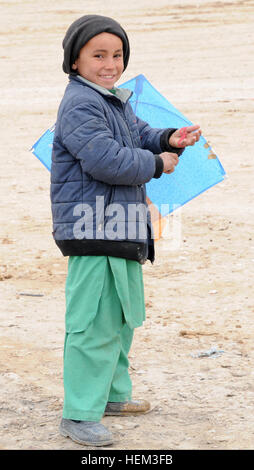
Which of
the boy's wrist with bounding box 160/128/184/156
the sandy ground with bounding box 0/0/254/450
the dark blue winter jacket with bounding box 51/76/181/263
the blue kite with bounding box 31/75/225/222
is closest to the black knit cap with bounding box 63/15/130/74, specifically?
the dark blue winter jacket with bounding box 51/76/181/263

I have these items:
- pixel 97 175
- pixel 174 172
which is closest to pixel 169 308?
pixel 174 172

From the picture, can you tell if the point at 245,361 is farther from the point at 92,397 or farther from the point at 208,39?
the point at 208,39

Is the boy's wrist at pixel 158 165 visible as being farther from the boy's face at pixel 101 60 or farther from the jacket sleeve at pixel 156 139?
the boy's face at pixel 101 60

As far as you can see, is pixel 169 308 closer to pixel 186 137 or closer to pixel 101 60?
pixel 186 137

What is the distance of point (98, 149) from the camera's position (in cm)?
314

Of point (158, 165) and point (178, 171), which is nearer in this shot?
point (158, 165)

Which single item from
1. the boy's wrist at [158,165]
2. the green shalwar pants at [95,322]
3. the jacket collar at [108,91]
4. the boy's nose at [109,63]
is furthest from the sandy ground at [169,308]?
the boy's nose at [109,63]

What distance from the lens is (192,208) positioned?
7484mm

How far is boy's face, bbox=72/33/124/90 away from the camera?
321cm

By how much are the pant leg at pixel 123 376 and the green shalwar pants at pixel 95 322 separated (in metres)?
0.14

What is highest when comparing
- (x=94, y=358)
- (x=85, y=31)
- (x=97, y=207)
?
(x=85, y=31)

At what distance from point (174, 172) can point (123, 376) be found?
96 centimetres

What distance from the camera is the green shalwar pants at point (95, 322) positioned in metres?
3.30

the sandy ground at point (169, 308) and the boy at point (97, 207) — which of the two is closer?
the boy at point (97, 207)
